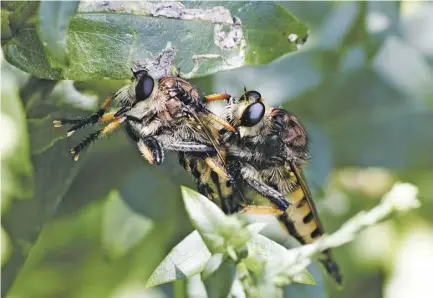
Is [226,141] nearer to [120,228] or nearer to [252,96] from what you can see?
[252,96]

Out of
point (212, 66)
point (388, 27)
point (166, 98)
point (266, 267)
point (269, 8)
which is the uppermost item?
point (388, 27)

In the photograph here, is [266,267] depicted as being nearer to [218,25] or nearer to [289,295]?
[289,295]

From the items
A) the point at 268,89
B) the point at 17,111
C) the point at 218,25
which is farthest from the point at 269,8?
the point at 17,111

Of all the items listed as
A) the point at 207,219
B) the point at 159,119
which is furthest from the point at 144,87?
the point at 207,219

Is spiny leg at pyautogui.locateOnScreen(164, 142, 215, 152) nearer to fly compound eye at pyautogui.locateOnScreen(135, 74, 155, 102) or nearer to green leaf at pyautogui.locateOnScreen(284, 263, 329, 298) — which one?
fly compound eye at pyautogui.locateOnScreen(135, 74, 155, 102)

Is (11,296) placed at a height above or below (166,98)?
below
